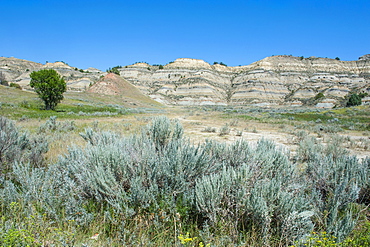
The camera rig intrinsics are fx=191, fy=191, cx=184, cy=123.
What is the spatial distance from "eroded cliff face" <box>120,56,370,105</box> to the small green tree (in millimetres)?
54023

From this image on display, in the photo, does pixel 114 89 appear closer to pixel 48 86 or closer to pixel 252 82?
pixel 48 86

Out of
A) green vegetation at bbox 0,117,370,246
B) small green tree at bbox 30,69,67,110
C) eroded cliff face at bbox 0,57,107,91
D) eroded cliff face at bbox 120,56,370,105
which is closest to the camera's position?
green vegetation at bbox 0,117,370,246

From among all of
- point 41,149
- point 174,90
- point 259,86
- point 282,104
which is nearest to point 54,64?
point 174,90

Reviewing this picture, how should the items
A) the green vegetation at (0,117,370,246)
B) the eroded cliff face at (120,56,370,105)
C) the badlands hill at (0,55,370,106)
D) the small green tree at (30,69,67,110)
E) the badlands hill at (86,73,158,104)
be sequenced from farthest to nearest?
the eroded cliff face at (120,56,370,105)
the badlands hill at (0,55,370,106)
the badlands hill at (86,73,158,104)
the small green tree at (30,69,67,110)
the green vegetation at (0,117,370,246)

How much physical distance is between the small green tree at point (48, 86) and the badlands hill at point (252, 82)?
45.3m

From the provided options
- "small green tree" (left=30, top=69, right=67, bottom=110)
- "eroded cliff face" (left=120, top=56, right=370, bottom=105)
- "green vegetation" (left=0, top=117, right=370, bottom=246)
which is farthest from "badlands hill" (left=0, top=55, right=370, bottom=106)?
"green vegetation" (left=0, top=117, right=370, bottom=246)

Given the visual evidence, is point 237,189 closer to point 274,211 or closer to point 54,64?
point 274,211

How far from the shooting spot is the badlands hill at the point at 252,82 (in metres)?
74.7

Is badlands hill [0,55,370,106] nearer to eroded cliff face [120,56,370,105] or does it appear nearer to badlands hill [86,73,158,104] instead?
eroded cliff face [120,56,370,105]

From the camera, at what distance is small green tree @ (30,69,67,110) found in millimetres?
22148

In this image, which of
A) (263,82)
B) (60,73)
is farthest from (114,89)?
(263,82)

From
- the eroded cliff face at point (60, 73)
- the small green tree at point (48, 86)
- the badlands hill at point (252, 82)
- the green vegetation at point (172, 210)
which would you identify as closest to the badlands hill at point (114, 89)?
the eroded cliff face at point (60, 73)

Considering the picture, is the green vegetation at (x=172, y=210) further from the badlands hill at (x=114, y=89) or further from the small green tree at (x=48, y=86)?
the badlands hill at (x=114, y=89)

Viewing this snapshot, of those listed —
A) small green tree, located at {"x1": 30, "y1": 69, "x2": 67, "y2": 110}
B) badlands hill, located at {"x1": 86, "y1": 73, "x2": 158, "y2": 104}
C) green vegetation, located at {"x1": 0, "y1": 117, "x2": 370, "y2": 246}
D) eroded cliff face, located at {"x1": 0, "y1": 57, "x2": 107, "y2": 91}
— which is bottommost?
green vegetation, located at {"x1": 0, "y1": 117, "x2": 370, "y2": 246}
